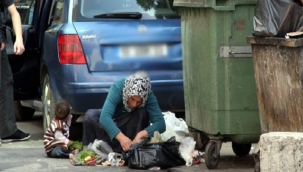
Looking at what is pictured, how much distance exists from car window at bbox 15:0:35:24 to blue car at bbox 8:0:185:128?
1.36m

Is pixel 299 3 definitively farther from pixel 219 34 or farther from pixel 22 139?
pixel 22 139

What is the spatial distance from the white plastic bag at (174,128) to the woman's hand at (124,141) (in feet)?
2.01

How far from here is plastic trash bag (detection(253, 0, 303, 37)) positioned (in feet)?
24.2

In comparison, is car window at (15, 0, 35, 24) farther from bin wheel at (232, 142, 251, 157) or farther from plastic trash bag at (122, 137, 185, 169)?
plastic trash bag at (122, 137, 185, 169)

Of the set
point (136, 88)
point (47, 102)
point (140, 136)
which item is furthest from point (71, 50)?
point (140, 136)

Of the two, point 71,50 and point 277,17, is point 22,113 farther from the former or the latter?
point 277,17

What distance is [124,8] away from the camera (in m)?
9.81

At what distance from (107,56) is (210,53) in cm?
172

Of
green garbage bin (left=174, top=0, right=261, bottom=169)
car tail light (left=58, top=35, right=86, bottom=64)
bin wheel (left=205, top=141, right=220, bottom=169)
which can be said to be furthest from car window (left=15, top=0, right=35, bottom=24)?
bin wheel (left=205, top=141, right=220, bottom=169)

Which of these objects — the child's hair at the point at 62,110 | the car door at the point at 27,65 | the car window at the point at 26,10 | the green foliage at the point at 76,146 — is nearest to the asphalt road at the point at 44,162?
the green foliage at the point at 76,146

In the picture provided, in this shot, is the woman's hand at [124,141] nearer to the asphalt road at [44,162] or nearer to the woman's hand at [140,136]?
the woman's hand at [140,136]

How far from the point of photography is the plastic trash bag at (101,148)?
8.62 meters

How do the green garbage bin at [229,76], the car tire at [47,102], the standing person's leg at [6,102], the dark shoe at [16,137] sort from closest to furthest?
the green garbage bin at [229,76]
the standing person's leg at [6,102]
the car tire at [47,102]
the dark shoe at [16,137]

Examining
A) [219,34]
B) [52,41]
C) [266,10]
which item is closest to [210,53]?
[219,34]
